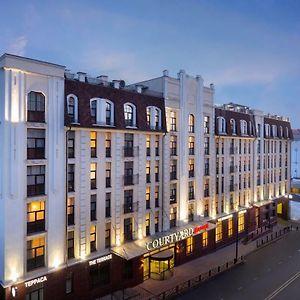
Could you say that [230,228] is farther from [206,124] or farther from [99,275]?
[99,275]

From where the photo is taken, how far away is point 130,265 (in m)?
28.6

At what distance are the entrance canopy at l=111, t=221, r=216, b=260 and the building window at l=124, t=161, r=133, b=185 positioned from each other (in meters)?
6.01

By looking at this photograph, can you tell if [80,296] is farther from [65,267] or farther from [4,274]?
[4,274]

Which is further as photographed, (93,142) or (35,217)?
(93,142)

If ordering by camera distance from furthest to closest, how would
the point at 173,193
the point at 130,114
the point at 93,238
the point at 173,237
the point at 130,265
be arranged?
the point at 173,193, the point at 173,237, the point at 130,114, the point at 130,265, the point at 93,238

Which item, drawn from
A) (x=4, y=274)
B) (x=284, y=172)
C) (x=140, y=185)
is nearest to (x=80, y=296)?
(x=4, y=274)

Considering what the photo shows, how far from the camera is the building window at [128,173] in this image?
29.1 meters

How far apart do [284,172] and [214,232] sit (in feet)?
87.5

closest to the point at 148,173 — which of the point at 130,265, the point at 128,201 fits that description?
the point at 128,201

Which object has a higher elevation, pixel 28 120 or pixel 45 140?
pixel 28 120

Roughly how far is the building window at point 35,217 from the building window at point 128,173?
8.58 metres

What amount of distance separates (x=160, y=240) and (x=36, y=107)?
55.8ft

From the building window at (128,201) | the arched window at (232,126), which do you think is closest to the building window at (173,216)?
the building window at (128,201)

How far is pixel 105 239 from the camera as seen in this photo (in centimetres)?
2730
